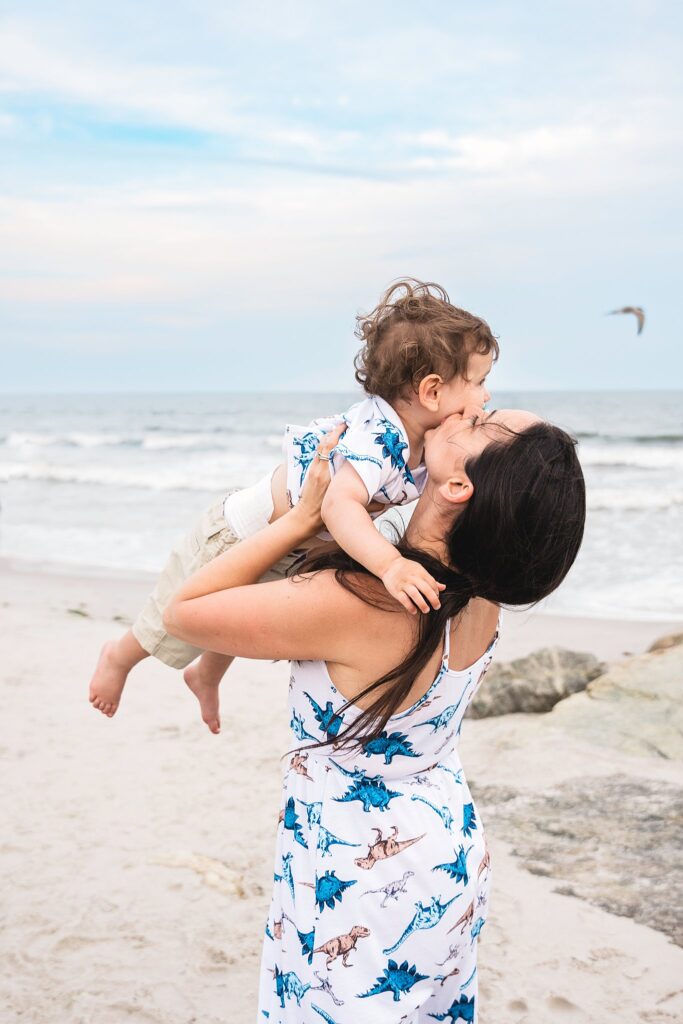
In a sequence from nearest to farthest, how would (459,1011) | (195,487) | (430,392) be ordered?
(459,1011) < (430,392) < (195,487)

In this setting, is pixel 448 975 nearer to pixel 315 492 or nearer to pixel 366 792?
pixel 366 792

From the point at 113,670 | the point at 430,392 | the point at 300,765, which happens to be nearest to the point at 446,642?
the point at 300,765

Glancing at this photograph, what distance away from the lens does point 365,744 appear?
1765mm

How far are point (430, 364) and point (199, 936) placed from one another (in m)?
2.38

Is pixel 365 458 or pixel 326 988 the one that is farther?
pixel 365 458

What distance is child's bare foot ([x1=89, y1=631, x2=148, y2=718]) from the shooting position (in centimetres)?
292

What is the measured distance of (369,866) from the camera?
1.78 m

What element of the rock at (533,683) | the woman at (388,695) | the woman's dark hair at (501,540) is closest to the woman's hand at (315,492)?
the woman at (388,695)

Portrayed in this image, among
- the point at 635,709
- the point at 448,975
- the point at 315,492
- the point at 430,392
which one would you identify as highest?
the point at 430,392

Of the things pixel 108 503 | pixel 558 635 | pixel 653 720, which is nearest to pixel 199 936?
pixel 653 720

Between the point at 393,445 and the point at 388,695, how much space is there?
2.67ft

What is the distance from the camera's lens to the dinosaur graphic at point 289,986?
184 cm

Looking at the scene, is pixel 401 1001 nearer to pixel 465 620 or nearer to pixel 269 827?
pixel 465 620

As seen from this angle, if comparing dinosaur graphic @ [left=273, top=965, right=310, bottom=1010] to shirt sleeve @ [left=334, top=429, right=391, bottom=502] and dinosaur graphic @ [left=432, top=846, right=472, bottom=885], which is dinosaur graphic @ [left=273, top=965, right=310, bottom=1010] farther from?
shirt sleeve @ [left=334, top=429, right=391, bottom=502]
